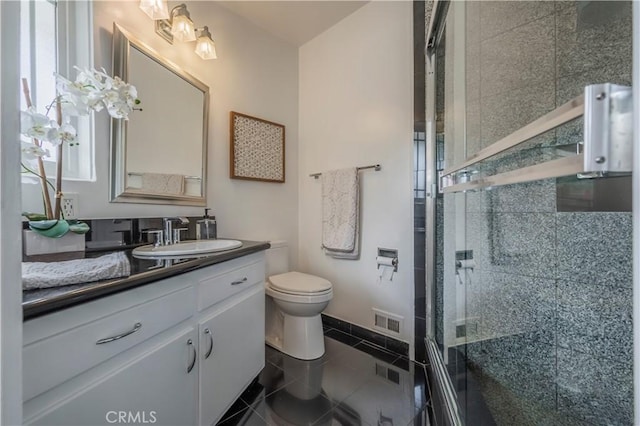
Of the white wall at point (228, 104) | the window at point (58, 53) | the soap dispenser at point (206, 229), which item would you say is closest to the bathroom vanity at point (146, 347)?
the soap dispenser at point (206, 229)

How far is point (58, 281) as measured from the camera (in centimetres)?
65

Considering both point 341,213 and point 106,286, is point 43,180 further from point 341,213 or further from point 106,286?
point 341,213

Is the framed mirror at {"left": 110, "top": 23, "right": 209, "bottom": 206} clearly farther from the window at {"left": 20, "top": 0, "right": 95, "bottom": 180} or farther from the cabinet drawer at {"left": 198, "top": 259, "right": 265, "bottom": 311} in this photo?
the cabinet drawer at {"left": 198, "top": 259, "right": 265, "bottom": 311}

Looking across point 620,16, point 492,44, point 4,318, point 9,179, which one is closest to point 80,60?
point 9,179

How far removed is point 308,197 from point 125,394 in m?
1.81

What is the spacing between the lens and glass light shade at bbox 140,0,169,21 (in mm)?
1348

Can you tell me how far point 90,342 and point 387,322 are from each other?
5.41 feet

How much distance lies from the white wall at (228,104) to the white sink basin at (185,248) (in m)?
0.29

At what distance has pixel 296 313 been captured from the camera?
169 centimetres

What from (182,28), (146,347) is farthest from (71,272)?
(182,28)

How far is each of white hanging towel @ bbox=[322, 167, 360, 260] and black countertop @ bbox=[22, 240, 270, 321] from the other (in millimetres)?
1075

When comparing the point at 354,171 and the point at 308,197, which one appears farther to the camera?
the point at 308,197

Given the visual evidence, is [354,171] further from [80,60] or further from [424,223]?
[80,60]

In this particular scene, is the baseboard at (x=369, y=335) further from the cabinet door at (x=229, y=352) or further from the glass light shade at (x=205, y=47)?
the glass light shade at (x=205, y=47)
